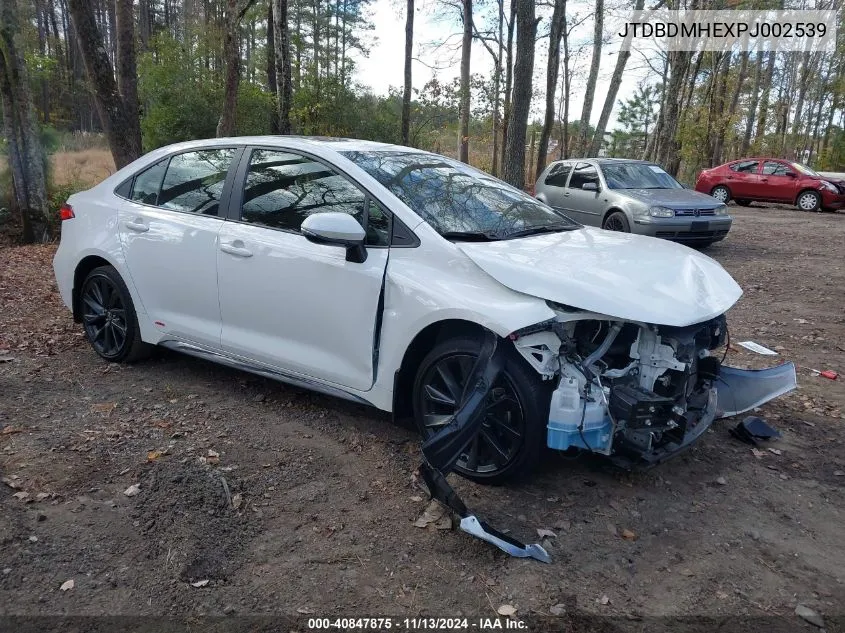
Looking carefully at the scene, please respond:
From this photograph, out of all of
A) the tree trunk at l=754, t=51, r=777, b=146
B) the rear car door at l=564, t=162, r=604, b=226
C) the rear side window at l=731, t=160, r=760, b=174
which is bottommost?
the rear car door at l=564, t=162, r=604, b=226

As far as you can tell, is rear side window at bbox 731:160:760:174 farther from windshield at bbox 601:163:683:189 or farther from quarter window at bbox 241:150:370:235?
quarter window at bbox 241:150:370:235

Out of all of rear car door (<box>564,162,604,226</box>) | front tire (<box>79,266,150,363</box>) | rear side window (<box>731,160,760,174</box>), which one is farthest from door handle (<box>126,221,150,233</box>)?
rear side window (<box>731,160,760,174</box>)

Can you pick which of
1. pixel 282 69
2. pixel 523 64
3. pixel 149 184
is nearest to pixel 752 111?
pixel 523 64

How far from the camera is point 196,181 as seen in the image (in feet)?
14.6

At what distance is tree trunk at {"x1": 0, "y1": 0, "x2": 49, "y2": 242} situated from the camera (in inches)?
392

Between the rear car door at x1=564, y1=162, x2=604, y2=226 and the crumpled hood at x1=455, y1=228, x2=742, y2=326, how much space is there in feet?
25.6

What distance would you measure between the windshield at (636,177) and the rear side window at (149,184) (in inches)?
328

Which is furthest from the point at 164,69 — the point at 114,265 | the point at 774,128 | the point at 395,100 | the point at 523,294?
the point at 774,128

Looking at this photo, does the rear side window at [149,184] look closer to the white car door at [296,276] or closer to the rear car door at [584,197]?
the white car door at [296,276]

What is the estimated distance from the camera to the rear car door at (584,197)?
11273 millimetres

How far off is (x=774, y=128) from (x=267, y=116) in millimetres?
32314

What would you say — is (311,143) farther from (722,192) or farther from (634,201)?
(722,192)

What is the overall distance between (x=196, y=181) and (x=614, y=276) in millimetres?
2918

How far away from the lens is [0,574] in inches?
103
